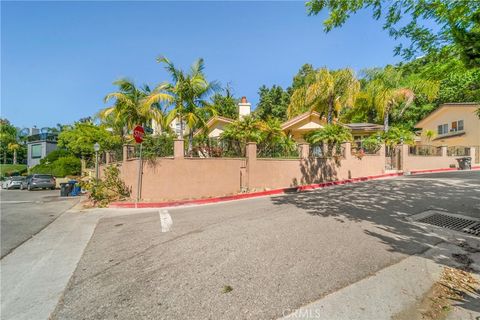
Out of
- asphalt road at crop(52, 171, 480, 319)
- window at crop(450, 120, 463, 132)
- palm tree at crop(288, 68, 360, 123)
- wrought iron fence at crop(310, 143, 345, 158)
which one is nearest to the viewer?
asphalt road at crop(52, 171, 480, 319)

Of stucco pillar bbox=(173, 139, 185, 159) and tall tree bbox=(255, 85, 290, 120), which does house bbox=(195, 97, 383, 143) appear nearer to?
stucco pillar bbox=(173, 139, 185, 159)

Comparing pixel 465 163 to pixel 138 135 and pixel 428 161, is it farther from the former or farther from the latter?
pixel 138 135

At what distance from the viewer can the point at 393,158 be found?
59.3ft

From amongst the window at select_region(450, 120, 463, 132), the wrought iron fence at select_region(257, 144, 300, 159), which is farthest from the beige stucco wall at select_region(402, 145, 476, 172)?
the wrought iron fence at select_region(257, 144, 300, 159)

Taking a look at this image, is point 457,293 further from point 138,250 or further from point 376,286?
point 138,250

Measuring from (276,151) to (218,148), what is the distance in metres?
2.89

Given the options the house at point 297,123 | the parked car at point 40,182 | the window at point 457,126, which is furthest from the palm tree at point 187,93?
the window at point 457,126

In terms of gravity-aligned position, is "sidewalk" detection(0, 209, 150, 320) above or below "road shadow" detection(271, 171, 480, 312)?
below

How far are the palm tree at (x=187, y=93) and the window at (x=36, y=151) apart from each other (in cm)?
3692

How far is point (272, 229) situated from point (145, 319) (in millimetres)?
3427

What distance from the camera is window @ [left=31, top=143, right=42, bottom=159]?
1489 inches

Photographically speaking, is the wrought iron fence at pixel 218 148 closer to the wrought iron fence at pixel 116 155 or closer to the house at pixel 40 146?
the wrought iron fence at pixel 116 155

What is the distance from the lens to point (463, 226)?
5559 mm

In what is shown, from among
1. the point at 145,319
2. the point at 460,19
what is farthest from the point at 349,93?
the point at 145,319
